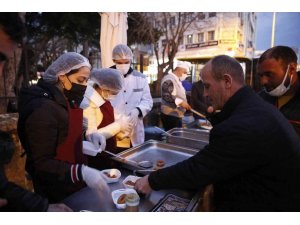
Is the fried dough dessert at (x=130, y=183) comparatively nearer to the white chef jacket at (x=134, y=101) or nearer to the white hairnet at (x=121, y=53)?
the white chef jacket at (x=134, y=101)

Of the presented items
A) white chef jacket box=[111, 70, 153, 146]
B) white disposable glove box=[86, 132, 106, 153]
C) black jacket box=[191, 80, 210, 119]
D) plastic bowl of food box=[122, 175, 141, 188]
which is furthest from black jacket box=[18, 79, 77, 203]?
black jacket box=[191, 80, 210, 119]

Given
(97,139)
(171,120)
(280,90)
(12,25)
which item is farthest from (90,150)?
(171,120)

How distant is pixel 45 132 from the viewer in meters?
1.40

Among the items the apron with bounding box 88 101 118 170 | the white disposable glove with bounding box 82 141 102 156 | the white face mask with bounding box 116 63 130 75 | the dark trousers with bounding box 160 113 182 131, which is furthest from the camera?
the dark trousers with bounding box 160 113 182 131

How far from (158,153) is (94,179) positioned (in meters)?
0.98

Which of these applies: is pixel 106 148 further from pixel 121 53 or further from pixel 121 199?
pixel 121 53

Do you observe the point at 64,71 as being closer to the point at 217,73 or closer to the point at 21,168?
the point at 217,73

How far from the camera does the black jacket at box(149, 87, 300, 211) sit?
116 centimetres

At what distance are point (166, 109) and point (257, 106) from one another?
3121 mm

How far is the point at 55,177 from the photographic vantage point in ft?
4.74

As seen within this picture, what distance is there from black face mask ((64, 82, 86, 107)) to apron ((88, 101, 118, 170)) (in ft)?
1.88

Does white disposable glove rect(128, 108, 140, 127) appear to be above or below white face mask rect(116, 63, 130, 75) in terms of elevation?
below

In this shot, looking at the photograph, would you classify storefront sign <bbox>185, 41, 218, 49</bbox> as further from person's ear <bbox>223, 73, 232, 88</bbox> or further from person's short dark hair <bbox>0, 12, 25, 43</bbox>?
person's short dark hair <bbox>0, 12, 25, 43</bbox>
